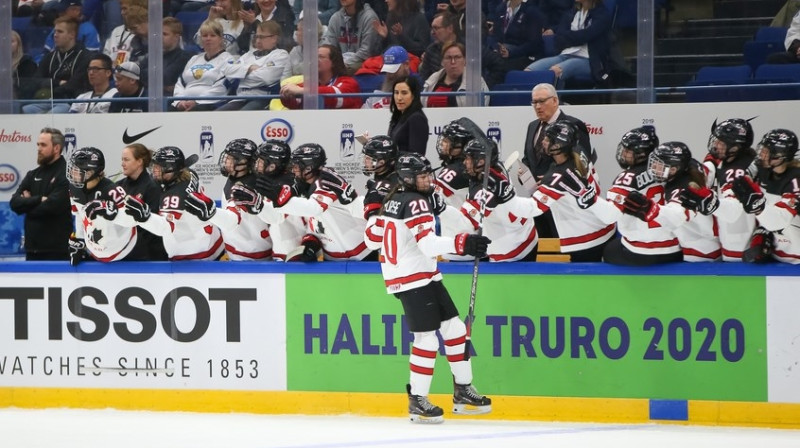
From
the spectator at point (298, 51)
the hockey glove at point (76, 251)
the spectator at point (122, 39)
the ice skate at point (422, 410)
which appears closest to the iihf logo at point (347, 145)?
the spectator at point (298, 51)

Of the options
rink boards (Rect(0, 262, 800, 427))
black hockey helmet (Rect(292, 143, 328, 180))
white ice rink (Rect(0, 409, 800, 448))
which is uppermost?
black hockey helmet (Rect(292, 143, 328, 180))

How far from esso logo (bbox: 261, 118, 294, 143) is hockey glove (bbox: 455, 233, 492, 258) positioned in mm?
3115

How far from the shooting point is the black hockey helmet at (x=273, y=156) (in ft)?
24.5

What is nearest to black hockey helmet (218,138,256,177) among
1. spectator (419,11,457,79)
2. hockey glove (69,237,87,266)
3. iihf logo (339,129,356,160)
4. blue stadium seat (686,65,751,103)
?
hockey glove (69,237,87,266)

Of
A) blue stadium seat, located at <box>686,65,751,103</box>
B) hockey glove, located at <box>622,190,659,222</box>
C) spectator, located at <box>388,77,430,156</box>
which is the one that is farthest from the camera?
blue stadium seat, located at <box>686,65,751,103</box>

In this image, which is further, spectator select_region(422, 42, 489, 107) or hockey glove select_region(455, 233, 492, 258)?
spectator select_region(422, 42, 489, 107)

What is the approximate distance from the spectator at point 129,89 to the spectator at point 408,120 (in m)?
2.31

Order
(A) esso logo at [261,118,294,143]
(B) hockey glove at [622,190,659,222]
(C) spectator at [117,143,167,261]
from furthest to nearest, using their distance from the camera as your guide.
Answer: (A) esso logo at [261,118,294,143]
(C) spectator at [117,143,167,261]
(B) hockey glove at [622,190,659,222]

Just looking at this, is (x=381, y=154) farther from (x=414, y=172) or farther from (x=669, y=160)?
(x=669, y=160)

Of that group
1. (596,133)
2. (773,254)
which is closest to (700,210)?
(773,254)

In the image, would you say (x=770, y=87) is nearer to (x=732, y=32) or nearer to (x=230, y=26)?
(x=732, y=32)

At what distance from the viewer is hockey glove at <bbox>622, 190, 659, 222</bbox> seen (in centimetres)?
660

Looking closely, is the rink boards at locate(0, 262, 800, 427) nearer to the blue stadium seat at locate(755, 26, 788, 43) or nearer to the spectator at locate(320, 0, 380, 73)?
the spectator at locate(320, 0, 380, 73)

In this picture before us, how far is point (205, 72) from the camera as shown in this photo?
959cm
